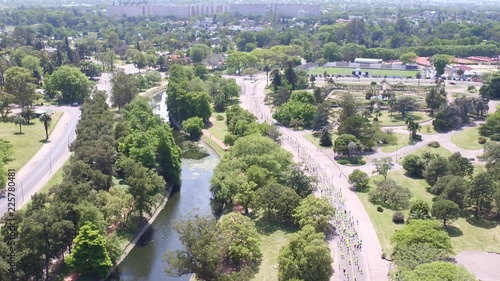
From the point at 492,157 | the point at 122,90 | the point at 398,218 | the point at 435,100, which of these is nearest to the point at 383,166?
the point at 398,218

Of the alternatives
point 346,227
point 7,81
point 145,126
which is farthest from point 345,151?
point 7,81

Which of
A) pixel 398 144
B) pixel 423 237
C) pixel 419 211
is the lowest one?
pixel 398 144

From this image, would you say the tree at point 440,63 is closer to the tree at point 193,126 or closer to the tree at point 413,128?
the tree at point 413,128

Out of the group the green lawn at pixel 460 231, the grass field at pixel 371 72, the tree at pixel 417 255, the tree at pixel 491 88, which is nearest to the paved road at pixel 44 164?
the green lawn at pixel 460 231

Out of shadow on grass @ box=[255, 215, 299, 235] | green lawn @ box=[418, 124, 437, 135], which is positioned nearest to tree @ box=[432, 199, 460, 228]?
shadow on grass @ box=[255, 215, 299, 235]

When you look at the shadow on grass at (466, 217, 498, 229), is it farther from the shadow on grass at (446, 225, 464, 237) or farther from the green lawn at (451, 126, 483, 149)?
the green lawn at (451, 126, 483, 149)

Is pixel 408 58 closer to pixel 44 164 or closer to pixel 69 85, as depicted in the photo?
pixel 69 85
